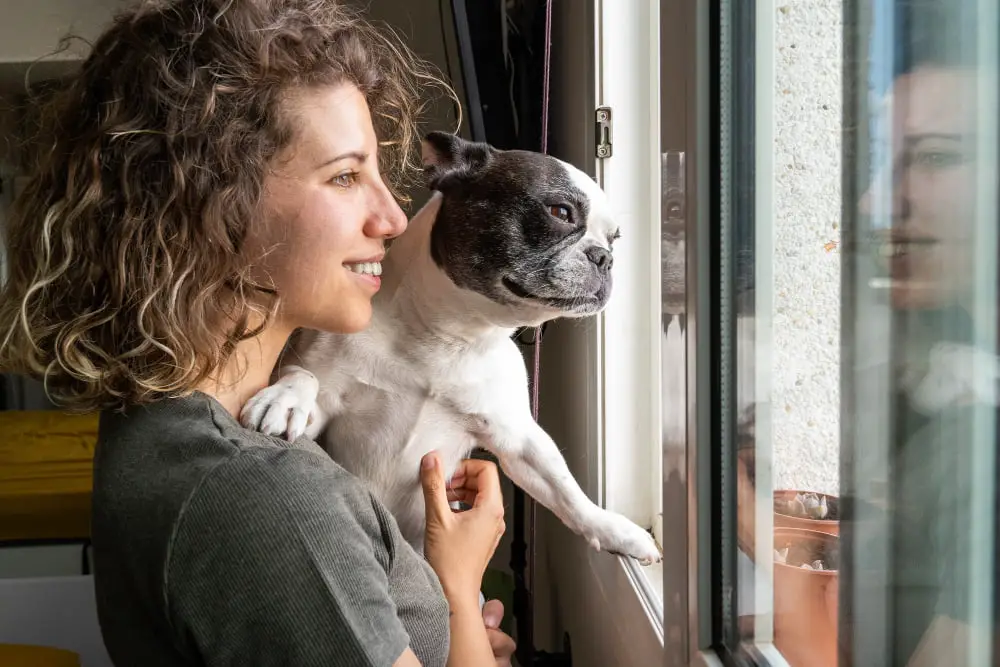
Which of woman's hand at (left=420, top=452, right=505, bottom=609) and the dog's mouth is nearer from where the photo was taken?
woman's hand at (left=420, top=452, right=505, bottom=609)

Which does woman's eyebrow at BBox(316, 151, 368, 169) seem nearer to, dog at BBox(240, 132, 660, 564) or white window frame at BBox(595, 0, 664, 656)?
dog at BBox(240, 132, 660, 564)

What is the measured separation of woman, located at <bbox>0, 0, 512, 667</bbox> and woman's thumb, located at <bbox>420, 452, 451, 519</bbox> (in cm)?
14

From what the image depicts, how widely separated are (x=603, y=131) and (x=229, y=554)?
1024mm

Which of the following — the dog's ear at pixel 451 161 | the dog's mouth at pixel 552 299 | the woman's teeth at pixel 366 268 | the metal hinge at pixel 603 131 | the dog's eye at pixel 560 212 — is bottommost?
the dog's mouth at pixel 552 299

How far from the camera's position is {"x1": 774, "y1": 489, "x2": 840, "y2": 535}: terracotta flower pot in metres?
0.72

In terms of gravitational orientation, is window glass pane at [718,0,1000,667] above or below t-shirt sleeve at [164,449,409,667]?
above

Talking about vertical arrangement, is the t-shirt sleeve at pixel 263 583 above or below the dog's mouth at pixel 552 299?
below

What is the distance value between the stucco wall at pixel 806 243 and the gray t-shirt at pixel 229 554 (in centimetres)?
43

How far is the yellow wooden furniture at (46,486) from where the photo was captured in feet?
8.89

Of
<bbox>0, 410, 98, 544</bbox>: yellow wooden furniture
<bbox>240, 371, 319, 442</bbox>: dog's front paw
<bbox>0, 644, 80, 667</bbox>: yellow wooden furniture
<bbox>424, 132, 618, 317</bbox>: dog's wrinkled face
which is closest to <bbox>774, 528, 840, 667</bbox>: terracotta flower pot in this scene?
<bbox>424, 132, 618, 317</bbox>: dog's wrinkled face

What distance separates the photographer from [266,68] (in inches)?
35.1

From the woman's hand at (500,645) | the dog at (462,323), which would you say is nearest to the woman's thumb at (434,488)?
the dog at (462,323)

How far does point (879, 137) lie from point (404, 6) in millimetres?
2647

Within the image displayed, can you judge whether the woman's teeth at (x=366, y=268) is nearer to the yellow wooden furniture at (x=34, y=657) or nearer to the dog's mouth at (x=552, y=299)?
the dog's mouth at (x=552, y=299)
